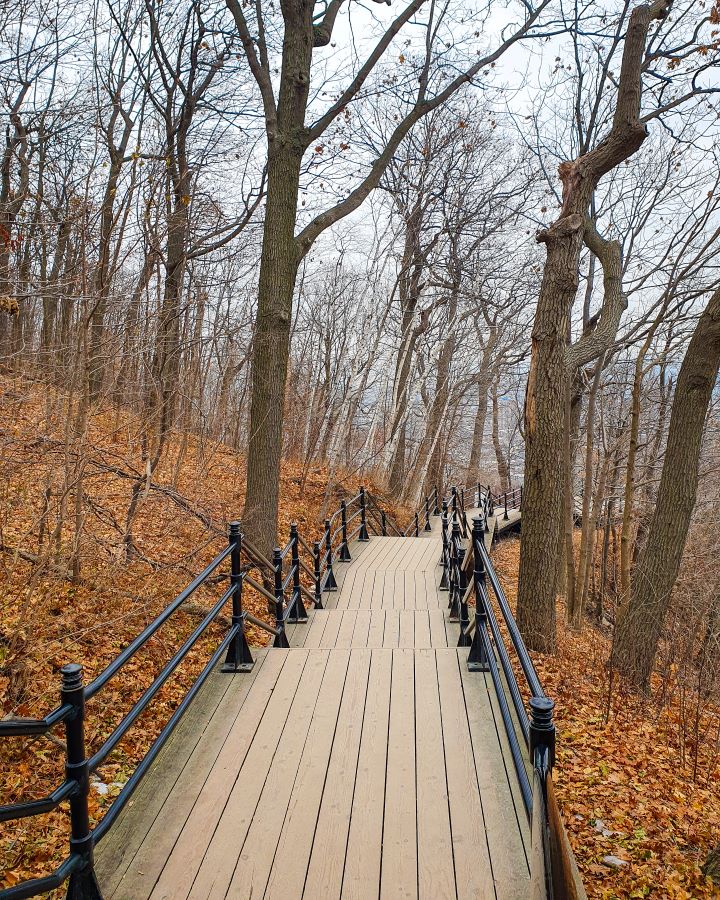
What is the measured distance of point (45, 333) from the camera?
55.6ft

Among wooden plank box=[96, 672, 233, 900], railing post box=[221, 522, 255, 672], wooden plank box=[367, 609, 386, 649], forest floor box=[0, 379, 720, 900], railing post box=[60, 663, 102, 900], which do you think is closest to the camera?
railing post box=[60, 663, 102, 900]

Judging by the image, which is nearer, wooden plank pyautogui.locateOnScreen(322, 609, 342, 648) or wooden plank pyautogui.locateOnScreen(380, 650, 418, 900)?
wooden plank pyautogui.locateOnScreen(380, 650, 418, 900)

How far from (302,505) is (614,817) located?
10681 millimetres

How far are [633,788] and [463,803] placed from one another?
106 inches

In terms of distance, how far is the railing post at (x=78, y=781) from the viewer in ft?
8.41

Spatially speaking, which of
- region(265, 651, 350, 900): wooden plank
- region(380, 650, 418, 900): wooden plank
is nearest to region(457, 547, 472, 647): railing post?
region(380, 650, 418, 900): wooden plank

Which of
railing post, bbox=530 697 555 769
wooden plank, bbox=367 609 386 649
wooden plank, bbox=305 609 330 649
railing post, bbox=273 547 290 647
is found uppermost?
railing post, bbox=530 697 555 769

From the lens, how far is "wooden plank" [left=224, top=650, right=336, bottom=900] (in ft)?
9.22

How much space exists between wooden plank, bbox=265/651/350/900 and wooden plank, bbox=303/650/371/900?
0.11ft

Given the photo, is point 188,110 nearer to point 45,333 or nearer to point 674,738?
point 45,333

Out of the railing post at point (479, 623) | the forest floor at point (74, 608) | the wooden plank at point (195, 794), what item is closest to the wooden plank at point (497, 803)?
the railing post at point (479, 623)

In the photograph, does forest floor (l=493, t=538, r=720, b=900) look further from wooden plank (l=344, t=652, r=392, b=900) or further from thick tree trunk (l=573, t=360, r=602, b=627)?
thick tree trunk (l=573, t=360, r=602, b=627)

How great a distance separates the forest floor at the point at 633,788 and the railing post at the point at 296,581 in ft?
9.52

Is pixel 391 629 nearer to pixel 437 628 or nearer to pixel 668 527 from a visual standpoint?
pixel 437 628
